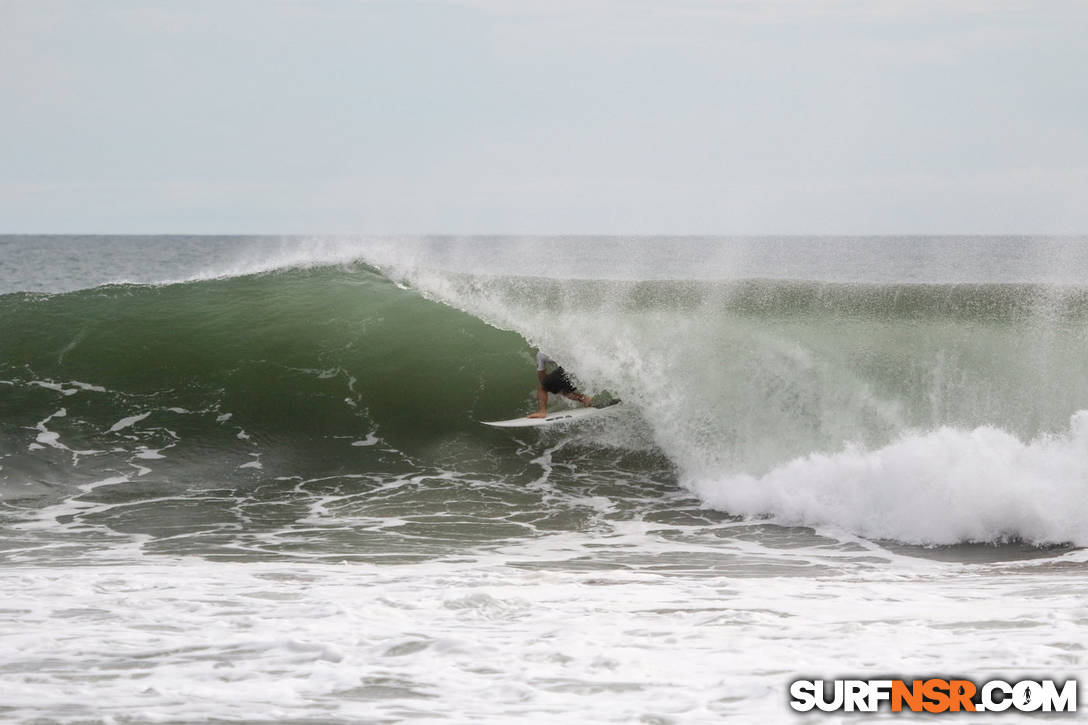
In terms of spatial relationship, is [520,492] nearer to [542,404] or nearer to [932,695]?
[542,404]

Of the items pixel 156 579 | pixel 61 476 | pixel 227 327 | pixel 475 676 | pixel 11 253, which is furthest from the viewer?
pixel 11 253

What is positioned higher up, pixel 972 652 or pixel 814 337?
pixel 814 337

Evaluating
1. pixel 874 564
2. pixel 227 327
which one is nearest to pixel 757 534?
pixel 874 564

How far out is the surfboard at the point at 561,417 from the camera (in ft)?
38.3

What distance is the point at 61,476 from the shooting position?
417 inches

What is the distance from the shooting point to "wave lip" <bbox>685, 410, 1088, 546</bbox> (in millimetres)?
8711

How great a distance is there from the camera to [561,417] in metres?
11.8

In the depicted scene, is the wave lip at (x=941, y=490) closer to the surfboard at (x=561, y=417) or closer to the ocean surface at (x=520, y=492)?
the ocean surface at (x=520, y=492)

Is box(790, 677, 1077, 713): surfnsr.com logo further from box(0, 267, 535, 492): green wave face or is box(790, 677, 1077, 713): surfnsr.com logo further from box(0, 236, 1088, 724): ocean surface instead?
box(0, 267, 535, 492): green wave face

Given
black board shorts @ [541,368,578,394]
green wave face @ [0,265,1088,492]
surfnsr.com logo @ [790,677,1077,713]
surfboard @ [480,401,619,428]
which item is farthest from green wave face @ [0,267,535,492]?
surfnsr.com logo @ [790,677,1077,713]

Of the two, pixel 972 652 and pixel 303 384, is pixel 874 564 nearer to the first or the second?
pixel 972 652

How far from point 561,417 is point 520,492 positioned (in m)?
1.50

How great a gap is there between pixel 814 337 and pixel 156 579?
28.7 feet

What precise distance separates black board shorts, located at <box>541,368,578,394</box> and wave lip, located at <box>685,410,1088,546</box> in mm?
2238
